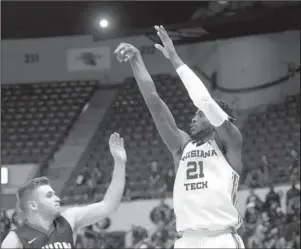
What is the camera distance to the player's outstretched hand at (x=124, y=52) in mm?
5059

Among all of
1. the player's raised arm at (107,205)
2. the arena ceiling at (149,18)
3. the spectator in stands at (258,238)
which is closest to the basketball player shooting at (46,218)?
the player's raised arm at (107,205)

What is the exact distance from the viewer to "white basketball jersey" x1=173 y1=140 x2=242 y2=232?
4844 mm

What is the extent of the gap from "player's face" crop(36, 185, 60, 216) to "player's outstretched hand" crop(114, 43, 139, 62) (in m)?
0.97

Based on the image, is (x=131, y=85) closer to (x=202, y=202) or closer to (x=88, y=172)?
(x=88, y=172)

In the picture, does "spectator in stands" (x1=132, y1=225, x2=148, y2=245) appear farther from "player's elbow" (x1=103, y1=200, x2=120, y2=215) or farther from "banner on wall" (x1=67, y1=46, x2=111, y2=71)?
"player's elbow" (x1=103, y1=200, x2=120, y2=215)

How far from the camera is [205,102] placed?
4660 millimetres

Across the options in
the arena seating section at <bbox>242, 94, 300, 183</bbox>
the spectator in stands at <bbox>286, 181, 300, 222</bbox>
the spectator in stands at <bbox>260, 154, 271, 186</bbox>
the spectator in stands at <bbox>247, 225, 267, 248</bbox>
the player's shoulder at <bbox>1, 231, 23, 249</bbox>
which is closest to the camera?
the player's shoulder at <bbox>1, 231, 23, 249</bbox>

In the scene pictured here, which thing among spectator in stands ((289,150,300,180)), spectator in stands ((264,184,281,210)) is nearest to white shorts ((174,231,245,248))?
spectator in stands ((264,184,281,210))

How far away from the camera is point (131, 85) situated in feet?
69.8

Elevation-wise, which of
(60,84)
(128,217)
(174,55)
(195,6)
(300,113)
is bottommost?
(128,217)

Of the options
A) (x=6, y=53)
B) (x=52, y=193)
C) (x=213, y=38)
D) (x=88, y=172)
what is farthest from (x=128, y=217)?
(x=52, y=193)

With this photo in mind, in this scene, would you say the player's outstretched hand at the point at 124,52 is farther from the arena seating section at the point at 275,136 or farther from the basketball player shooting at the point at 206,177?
the arena seating section at the point at 275,136

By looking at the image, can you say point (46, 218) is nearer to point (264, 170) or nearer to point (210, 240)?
point (210, 240)

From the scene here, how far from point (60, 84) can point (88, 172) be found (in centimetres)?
509
